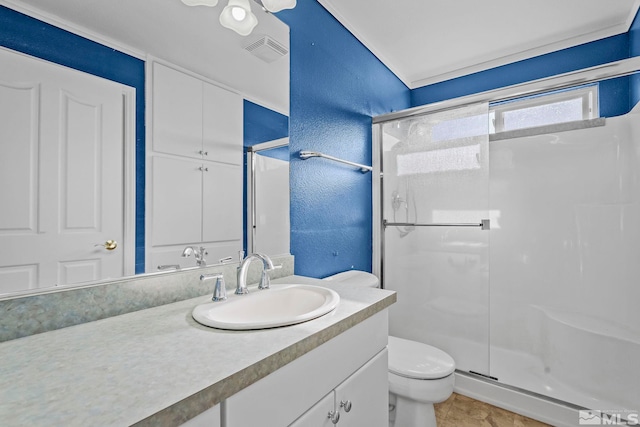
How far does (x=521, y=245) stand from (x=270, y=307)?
5.76 ft

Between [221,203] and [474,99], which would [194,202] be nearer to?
[221,203]

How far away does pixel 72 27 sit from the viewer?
87cm

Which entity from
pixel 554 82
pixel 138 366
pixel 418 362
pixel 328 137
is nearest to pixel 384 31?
pixel 328 137

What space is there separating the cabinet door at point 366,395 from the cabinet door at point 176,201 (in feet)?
2.41

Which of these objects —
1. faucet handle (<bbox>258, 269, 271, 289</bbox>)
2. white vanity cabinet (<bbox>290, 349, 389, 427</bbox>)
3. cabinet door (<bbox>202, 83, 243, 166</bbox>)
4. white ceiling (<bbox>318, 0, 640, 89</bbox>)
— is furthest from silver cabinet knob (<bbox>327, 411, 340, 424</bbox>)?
white ceiling (<bbox>318, 0, 640, 89</bbox>)

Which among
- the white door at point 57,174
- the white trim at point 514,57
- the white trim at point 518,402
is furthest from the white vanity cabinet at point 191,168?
the white trim at point 514,57

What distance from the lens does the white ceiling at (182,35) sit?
0.88 metres

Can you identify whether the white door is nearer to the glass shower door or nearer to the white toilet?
the white toilet

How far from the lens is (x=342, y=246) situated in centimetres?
202

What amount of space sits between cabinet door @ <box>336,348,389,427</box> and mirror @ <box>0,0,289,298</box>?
2.50 ft

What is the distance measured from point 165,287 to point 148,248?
A: 0.47ft

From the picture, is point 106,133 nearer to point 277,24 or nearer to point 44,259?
point 44,259

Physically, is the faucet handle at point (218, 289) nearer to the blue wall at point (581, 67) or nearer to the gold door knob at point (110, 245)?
the gold door knob at point (110, 245)

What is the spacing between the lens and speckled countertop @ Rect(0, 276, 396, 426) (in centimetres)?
47
